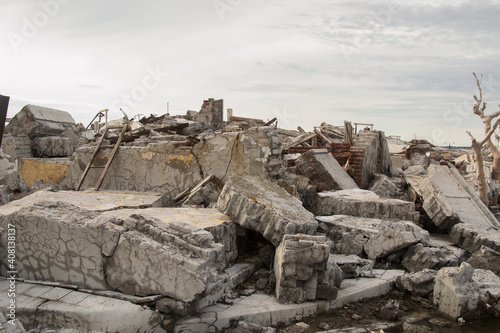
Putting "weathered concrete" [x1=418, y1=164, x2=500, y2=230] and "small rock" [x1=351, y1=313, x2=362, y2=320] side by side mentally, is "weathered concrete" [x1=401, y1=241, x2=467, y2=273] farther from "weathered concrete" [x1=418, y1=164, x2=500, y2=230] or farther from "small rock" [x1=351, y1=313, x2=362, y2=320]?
"small rock" [x1=351, y1=313, x2=362, y2=320]

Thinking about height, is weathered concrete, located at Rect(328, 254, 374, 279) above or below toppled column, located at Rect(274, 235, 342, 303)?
below

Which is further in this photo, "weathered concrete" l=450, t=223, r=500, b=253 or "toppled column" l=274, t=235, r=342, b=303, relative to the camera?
"weathered concrete" l=450, t=223, r=500, b=253

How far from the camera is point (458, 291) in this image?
3756 mm

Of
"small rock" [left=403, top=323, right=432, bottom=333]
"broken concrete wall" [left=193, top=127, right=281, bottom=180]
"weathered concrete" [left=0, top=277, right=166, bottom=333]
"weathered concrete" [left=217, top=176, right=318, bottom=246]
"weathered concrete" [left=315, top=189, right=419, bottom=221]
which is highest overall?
"broken concrete wall" [left=193, top=127, right=281, bottom=180]

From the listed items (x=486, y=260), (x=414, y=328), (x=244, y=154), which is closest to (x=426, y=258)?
(x=486, y=260)

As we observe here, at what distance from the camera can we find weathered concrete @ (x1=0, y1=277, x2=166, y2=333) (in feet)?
9.84

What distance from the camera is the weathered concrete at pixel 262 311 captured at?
3158 mm

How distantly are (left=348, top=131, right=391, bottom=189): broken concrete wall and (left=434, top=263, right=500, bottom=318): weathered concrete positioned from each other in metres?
3.85

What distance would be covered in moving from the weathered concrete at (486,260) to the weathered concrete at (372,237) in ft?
1.90

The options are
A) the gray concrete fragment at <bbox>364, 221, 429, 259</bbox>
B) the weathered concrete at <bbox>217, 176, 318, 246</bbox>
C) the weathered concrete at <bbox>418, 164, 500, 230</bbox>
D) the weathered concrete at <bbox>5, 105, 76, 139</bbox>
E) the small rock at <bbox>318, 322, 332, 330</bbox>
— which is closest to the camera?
the small rock at <bbox>318, 322, 332, 330</bbox>

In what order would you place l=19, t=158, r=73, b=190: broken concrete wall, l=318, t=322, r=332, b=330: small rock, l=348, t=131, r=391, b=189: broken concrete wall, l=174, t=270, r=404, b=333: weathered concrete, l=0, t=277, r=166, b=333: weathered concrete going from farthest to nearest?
l=348, t=131, r=391, b=189: broken concrete wall
l=19, t=158, r=73, b=190: broken concrete wall
l=318, t=322, r=332, b=330: small rock
l=174, t=270, r=404, b=333: weathered concrete
l=0, t=277, r=166, b=333: weathered concrete

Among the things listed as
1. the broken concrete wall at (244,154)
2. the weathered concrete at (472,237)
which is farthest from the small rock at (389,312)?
the broken concrete wall at (244,154)

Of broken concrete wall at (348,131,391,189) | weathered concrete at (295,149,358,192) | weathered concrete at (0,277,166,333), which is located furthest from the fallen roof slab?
broken concrete wall at (348,131,391,189)

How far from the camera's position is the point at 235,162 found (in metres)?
5.52
